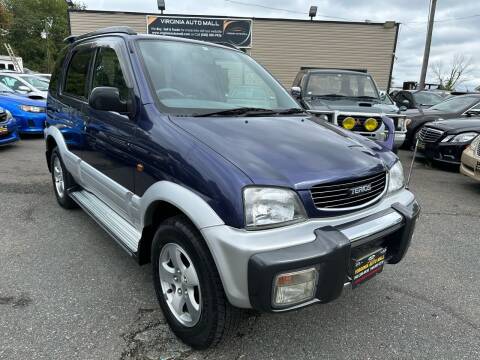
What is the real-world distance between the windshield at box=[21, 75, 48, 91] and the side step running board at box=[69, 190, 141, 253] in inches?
340

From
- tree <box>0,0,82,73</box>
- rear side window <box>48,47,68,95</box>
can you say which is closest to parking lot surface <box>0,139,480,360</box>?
rear side window <box>48,47,68,95</box>

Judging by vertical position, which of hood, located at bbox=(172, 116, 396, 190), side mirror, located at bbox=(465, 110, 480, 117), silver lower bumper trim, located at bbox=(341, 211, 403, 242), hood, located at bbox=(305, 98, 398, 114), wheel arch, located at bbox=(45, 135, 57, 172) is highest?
hood, located at bbox=(172, 116, 396, 190)

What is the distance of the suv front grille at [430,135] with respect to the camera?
718cm

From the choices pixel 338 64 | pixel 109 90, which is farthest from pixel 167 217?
pixel 338 64

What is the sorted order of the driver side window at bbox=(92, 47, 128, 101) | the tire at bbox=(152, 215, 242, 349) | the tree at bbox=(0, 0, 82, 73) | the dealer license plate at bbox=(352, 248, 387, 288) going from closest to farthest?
the tire at bbox=(152, 215, 242, 349) < the dealer license plate at bbox=(352, 248, 387, 288) < the driver side window at bbox=(92, 47, 128, 101) < the tree at bbox=(0, 0, 82, 73)

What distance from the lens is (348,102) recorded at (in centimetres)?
734

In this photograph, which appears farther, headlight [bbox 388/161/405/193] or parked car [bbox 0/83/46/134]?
parked car [bbox 0/83/46/134]

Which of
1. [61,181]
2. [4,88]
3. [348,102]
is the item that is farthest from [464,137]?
[4,88]

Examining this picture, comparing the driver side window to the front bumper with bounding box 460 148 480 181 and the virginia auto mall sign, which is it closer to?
the front bumper with bounding box 460 148 480 181

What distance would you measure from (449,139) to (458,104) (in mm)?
2623

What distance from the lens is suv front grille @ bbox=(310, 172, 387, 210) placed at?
6.67 ft

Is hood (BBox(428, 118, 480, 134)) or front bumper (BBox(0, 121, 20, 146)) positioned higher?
hood (BBox(428, 118, 480, 134))

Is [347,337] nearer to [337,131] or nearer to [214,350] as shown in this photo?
[214,350]

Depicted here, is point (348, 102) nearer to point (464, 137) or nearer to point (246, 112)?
point (464, 137)
